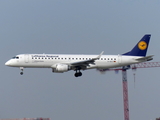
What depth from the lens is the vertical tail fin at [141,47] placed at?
72.8 m

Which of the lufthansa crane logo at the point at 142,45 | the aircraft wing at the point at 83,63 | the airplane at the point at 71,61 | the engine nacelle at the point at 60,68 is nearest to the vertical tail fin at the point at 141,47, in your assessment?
the lufthansa crane logo at the point at 142,45

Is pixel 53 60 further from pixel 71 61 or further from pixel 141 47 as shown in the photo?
pixel 141 47

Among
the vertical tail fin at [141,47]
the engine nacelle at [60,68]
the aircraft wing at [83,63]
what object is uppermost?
the vertical tail fin at [141,47]

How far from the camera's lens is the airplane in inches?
2606

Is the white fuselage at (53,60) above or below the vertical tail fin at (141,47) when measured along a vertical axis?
below

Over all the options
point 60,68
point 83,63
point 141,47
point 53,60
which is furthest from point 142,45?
point 53,60

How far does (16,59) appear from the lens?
66812mm

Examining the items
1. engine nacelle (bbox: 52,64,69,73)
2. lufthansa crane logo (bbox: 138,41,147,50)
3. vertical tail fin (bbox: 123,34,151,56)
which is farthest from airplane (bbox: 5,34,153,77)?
lufthansa crane logo (bbox: 138,41,147,50)

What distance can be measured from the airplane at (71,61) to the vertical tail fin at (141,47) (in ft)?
2.44

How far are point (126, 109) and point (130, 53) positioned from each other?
57.9m

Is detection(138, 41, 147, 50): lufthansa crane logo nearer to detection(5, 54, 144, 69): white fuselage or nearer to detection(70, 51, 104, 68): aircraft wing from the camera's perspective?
detection(5, 54, 144, 69): white fuselage

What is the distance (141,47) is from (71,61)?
14.1 metres

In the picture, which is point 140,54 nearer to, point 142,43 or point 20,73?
point 142,43

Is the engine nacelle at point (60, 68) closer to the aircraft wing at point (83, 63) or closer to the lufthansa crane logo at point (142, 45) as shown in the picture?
the aircraft wing at point (83, 63)
